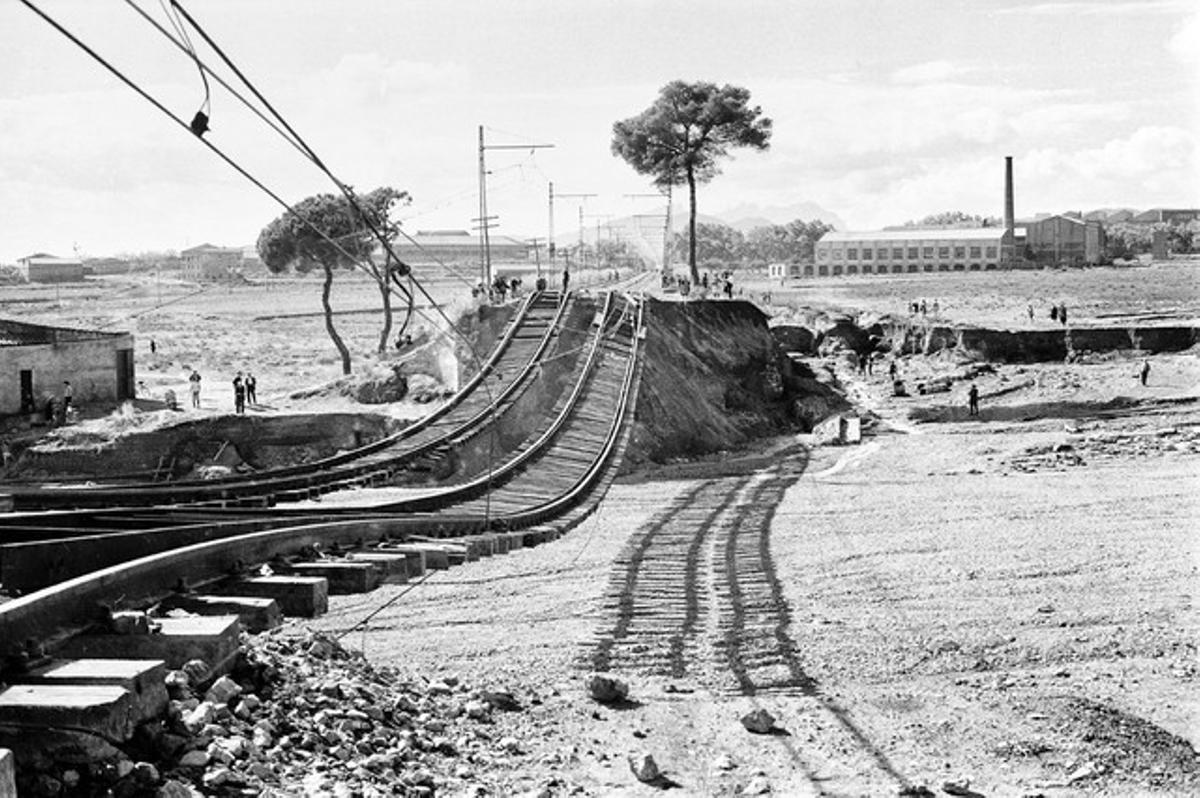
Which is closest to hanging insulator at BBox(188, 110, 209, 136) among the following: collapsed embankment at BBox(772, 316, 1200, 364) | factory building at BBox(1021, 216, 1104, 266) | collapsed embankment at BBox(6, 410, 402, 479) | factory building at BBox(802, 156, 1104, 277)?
collapsed embankment at BBox(6, 410, 402, 479)

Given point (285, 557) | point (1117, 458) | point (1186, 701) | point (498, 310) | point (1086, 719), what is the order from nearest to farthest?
point (1086, 719) < point (1186, 701) < point (285, 557) < point (1117, 458) < point (498, 310)

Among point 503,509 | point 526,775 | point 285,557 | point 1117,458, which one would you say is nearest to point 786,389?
point 1117,458

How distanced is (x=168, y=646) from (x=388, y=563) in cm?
537

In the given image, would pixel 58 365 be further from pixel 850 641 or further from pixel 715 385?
pixel 850 641

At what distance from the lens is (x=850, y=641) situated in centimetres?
1205

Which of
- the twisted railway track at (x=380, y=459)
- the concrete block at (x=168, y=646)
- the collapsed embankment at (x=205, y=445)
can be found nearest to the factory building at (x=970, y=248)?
the twisted railway track at (x=380, y=459)

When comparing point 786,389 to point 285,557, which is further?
point 786,389

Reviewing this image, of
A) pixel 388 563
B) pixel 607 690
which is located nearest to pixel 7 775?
pixel 607 690

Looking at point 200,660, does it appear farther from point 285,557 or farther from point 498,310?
point 498,310

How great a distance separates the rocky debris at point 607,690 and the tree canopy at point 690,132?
177ft

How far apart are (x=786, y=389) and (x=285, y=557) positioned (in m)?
37.4

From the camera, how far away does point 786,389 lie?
4781cm

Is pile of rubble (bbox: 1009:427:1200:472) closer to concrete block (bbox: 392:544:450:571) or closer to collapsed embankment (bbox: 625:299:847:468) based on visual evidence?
collapsed embankment (bbox: 625:299:847:468)

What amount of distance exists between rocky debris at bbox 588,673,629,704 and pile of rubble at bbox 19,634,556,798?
614 millimetres
